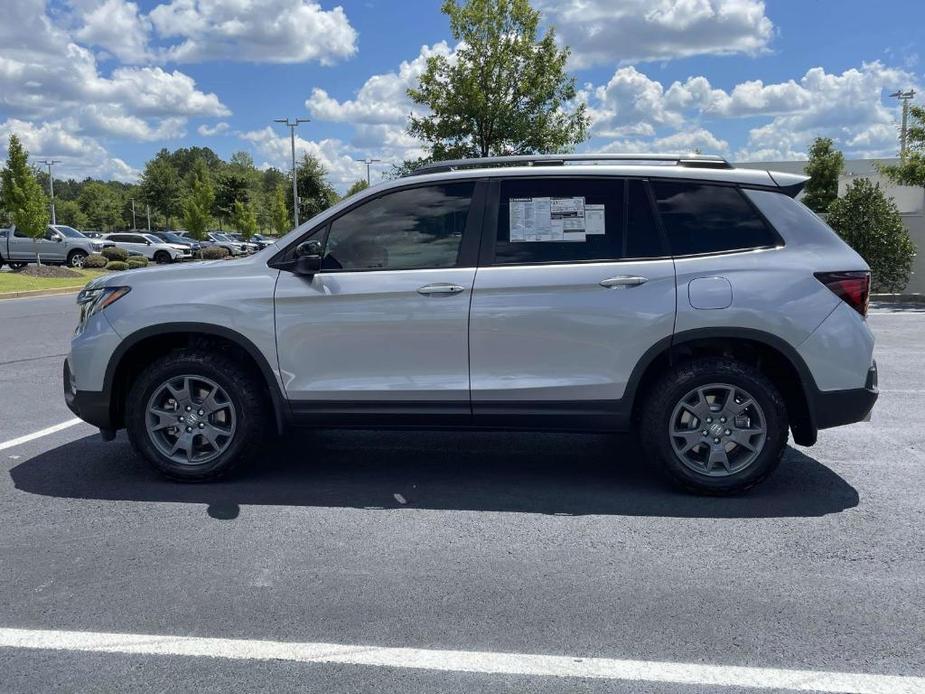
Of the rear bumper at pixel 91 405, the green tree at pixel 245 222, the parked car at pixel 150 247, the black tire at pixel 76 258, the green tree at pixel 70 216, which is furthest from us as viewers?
the green tree at pixel 70 216

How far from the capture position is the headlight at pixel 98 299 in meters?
5.00

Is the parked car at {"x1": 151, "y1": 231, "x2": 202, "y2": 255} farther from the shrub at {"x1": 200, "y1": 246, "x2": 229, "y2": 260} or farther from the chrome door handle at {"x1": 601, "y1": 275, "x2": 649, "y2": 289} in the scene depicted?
the chrome door handle at {"x1": 601, "y1": 275, "x2": 649, "y2": 289}

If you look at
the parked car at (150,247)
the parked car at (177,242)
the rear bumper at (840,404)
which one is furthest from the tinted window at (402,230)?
the parked car at (177,242)

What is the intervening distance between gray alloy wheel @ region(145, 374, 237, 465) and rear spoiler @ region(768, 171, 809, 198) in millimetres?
3486

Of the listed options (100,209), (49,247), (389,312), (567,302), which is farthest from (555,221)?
(100,209)

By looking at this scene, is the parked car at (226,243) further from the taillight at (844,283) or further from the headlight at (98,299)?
the taillight at (844,283)

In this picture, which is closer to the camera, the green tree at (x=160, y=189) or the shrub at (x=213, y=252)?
the shrub at (x=213, y=252)

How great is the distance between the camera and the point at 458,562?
383cm

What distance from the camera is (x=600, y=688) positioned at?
2789 millimetres

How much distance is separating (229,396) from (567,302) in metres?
2.08

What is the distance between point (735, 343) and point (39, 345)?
379 inches

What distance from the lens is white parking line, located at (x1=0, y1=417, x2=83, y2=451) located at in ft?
19.4

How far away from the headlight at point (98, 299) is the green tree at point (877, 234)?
1671 cm

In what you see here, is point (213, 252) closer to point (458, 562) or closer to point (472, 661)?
point (458, 562)
